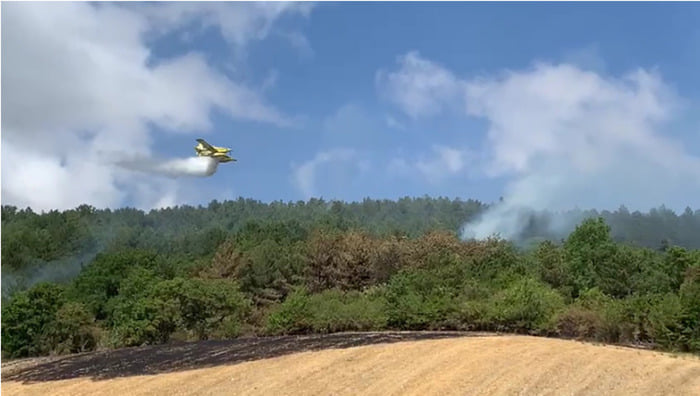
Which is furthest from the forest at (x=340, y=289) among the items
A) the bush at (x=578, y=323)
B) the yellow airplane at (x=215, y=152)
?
the yellow airplane at (x=215, y=152)

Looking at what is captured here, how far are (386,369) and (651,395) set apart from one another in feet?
15.2

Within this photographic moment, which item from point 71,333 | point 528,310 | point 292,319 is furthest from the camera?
point 71,333

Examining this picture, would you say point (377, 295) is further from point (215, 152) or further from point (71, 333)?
point (215, 152)

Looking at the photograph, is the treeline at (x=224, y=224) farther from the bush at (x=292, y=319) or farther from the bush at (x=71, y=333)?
the bush at (x=292, y=319)

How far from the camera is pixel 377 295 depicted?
26.9m

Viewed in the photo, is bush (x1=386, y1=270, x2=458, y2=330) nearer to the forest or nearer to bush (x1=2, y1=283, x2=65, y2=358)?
the forest

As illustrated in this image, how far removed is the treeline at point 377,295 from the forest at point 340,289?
0.05 m

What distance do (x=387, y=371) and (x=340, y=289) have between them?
2497 centimetres

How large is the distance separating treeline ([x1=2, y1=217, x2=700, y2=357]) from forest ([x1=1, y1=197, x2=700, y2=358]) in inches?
2.1

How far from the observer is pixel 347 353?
16000 millimetres

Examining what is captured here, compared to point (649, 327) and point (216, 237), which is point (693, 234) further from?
point (649, 327)

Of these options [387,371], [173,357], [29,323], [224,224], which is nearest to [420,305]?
[173,357]

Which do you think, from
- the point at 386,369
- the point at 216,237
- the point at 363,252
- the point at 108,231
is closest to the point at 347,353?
the point at 386,369

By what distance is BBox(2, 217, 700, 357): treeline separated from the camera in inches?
798
